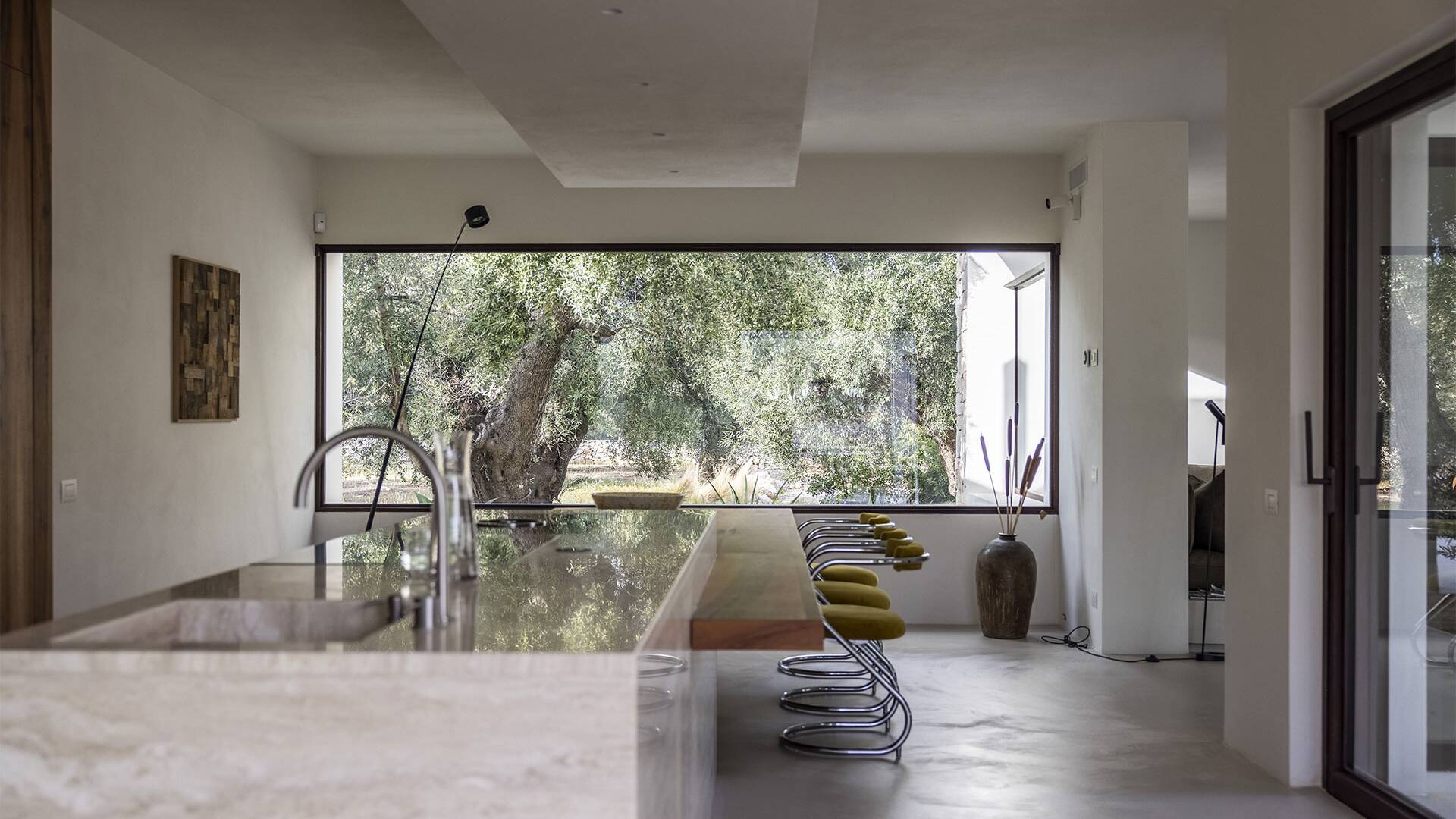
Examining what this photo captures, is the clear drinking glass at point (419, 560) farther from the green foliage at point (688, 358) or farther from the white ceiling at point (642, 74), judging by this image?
the green foliage at point (688, 358)

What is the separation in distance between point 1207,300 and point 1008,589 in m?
3.79

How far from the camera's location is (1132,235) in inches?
247

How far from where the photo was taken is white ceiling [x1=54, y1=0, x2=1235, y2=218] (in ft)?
13.1

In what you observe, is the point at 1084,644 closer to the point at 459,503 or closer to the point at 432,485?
the point at 459,503

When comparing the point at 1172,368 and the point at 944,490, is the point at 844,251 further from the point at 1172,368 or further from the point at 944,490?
the point at 1172,368

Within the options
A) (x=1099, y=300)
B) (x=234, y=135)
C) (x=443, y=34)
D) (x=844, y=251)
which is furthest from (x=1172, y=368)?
(x=234, y=135)

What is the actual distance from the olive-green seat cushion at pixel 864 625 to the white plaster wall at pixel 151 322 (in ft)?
10.5

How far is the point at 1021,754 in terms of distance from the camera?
4348 mm

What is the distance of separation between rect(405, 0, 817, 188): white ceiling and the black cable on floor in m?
3.13

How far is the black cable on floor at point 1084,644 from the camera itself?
6121 mm

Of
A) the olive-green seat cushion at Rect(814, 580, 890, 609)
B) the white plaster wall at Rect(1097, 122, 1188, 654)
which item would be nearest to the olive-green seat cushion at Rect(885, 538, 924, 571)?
the olive-green seat cushion at Rect(814, 580, 890, 609)

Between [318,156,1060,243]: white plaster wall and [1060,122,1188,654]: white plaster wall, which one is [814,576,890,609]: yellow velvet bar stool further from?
[318,156,1060,243]: white plaster wall

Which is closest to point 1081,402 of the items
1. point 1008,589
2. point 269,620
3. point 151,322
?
point 1008,589

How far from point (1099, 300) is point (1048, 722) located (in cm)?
254
